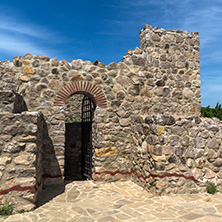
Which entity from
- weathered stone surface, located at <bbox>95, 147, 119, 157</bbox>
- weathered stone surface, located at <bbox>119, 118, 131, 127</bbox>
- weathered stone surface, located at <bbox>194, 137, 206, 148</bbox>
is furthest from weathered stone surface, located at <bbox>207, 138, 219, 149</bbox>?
weathered stone surface, located at <bbox>95, 147, 119, 157</bbox>

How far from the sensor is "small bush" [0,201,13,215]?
4109 millimetres

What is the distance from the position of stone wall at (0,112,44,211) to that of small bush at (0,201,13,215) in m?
→ 0.07

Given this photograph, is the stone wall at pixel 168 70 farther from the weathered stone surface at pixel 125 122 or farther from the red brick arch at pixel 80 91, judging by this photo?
the red brick arch at pixel 80 91

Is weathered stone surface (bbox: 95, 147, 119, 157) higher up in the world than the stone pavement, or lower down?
higher up

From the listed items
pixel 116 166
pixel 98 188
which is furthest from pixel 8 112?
pixel 116 166

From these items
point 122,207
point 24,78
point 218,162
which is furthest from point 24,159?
point 218,162

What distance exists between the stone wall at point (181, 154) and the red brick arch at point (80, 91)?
1563 mm

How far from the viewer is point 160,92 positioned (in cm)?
684

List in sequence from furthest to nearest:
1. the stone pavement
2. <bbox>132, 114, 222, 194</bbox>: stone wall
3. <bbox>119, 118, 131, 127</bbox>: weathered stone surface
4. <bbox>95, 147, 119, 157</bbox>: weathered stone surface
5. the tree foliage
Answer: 1. the tree foliage
2. <bbox>119, 118, 131, 127</bbox>: weathered stone surface
3. <bbox>95, 147, 119, 157</bbox>: weathered stone surface
4. <bbox>132, 114, 222, 194</bbox>: stone wall
5. the stone pavement

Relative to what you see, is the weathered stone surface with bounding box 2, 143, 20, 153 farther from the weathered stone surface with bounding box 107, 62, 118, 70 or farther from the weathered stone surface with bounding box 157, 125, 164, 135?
the weathered stone surface with bounding box 107, 62, 118, 70

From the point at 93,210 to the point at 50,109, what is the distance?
3.00 metres

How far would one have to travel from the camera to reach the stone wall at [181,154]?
527 cm

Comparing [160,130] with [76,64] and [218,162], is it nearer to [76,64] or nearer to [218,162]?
[218,162]

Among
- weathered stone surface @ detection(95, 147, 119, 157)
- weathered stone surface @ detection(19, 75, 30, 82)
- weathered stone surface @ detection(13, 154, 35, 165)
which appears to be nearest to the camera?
weathered stone surface @ detection(13, 154, 35, 165)
